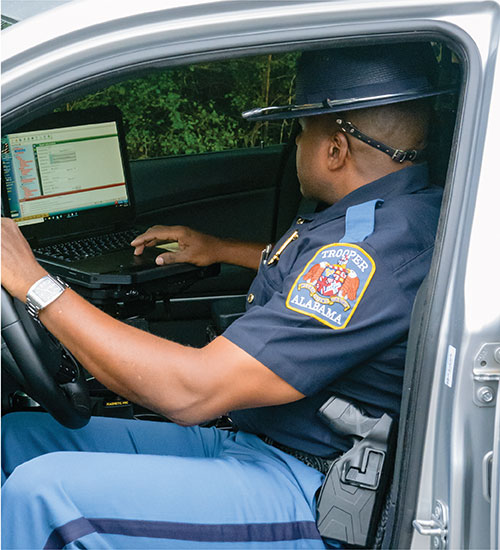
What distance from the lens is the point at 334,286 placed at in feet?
4.54

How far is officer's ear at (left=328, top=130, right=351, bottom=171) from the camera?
1.65 m

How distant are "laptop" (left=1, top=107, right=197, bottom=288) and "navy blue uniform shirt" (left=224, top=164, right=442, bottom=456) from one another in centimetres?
81

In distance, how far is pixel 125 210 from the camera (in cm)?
260

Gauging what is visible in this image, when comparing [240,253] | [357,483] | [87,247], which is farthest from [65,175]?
[357,483]

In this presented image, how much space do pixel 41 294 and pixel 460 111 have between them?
2.44 ft

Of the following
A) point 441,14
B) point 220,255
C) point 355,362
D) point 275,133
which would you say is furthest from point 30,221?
point 441,14

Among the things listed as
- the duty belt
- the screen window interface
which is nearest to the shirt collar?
the duty belt

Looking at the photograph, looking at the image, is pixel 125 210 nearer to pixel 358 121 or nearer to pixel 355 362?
pixel 358 121

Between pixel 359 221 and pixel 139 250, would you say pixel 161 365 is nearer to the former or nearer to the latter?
pixel 359 221

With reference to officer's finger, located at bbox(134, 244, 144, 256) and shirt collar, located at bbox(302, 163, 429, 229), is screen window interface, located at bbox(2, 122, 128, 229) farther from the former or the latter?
shirt collar, located at bbox(302, 163, 429, 229)

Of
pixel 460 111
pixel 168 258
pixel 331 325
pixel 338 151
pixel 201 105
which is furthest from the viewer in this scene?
pixel 201 105

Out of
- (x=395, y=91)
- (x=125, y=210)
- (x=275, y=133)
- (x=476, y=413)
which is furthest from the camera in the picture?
(x=275, y=133)

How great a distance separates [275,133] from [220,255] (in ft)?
2.64

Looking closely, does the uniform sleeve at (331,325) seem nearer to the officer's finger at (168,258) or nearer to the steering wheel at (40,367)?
the steering wheel at (40,367)
